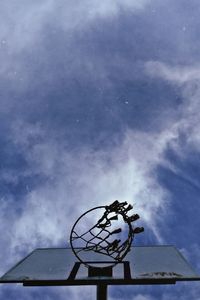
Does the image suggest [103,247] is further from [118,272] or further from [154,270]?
[154,270]

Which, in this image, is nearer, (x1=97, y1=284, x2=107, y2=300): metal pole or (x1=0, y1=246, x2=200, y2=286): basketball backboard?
(x1=0, y1=246, x2=200, y2=286): basketball backboard

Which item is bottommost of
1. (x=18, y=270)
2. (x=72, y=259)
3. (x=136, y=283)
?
(x=136, y=283)

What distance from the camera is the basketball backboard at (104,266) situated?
3.74 meters

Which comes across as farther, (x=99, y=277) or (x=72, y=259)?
(x=72, y=259)

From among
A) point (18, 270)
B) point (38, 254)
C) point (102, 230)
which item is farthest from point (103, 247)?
point (38, 254)

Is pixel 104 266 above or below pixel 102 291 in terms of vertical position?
above

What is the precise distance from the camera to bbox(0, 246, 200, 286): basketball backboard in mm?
3740

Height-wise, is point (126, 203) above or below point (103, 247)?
above

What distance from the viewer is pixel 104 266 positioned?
4227mm

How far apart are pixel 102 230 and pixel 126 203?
43 centimetres

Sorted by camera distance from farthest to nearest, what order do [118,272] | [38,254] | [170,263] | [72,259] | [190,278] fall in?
[38,254], [72,259], [170,263], [118,272], [190,278]

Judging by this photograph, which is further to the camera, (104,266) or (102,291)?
(104,266)

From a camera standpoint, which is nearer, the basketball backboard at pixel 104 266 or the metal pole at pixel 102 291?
the basketball backboard at pixel 104 266

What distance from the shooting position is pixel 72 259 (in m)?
4.89
